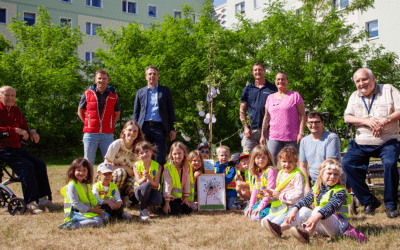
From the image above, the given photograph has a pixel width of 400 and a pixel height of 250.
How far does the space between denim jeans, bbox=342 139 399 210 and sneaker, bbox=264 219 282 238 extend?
1.59 meters

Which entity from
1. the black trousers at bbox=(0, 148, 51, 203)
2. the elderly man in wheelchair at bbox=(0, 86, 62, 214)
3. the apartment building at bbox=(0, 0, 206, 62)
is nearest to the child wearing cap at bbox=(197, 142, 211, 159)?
the elderly man in wheelchair at bbox=(0, 86, 62, 214)

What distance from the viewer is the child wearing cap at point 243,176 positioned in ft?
17.8

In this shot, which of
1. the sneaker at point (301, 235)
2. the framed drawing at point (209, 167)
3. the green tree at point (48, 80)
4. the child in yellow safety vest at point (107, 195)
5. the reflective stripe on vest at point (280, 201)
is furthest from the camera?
the green tree at point (48, 80)

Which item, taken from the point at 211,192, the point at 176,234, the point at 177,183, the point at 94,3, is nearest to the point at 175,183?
the point at 177,183

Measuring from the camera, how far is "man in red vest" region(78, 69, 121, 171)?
227 inches

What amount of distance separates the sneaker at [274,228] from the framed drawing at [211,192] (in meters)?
1.69

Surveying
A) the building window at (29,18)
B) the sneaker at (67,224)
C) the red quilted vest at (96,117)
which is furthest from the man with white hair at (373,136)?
the building window at (29,18)

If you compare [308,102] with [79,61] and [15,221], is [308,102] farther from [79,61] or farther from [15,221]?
[15,221]

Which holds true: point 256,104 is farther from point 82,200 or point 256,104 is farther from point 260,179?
point 82,200

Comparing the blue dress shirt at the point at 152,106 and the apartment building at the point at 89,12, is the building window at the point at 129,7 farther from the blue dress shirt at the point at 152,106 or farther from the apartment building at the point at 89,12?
the blue dress shirt at the point at 152,106

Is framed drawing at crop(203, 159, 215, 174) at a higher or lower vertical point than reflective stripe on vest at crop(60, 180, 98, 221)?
higher

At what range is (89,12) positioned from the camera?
101 ft

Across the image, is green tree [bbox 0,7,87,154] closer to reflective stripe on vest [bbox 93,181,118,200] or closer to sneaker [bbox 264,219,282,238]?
reflective stripe on vest [bbox 93,181,118,200]

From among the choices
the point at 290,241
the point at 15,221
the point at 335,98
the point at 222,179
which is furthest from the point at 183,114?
the point at 290,241
